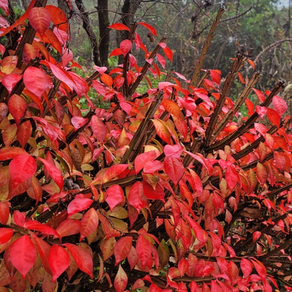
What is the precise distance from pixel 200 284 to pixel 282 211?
2.16 ft

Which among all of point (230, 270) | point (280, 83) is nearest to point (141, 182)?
point (280, 83)

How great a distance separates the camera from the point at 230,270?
133 cm

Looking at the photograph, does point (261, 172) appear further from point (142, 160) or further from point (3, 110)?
point (3, 110)

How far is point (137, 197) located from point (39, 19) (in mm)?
475

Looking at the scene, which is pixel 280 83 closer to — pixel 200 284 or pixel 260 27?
pixel 200 284

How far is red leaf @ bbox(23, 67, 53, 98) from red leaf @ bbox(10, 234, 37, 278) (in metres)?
0.29

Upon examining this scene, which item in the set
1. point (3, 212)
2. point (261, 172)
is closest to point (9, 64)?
point (3, 212)

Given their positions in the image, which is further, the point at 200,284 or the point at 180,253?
the point at 200,284

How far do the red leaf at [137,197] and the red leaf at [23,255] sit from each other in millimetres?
283

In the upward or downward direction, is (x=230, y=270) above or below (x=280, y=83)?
below

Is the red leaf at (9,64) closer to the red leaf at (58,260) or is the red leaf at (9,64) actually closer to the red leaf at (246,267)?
the red leaf at (58,260)

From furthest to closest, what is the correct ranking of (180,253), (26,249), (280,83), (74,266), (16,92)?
(180,253) < (280,83) < (74,266) < (16,92) < (26,249)

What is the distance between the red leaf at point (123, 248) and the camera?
3.07 ft

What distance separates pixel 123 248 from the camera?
3.10ft
